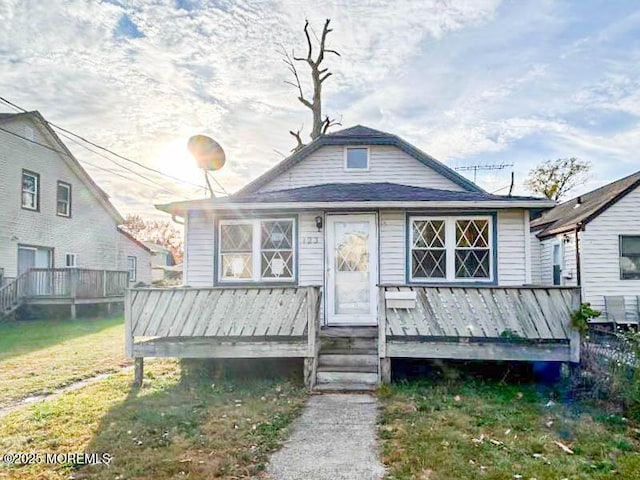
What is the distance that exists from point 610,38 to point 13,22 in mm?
13390

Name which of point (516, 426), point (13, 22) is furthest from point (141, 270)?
point (516, 426)

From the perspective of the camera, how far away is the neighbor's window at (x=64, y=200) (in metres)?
17.7

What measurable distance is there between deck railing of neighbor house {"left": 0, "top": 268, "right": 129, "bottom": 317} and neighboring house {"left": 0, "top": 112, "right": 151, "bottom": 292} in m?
0.58

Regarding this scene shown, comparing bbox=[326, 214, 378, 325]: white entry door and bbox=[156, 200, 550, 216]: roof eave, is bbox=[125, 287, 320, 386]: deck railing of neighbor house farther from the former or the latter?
bbox=[156, 200, 550, 216]: roof eave

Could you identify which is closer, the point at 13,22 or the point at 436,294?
the point at 436,294

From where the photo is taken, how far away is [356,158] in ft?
36.7

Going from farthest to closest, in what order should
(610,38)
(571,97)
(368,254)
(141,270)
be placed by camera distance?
(141,270) → (571,97) → (610,38) → (368,254)

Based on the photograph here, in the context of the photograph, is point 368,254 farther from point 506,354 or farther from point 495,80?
point 495,80

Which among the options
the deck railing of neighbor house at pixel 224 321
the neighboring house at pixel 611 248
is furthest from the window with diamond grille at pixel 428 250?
the neighboring house at pixel 611 248

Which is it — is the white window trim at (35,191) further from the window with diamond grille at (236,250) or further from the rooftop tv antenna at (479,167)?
the rooftop tv antenna at (479,167)

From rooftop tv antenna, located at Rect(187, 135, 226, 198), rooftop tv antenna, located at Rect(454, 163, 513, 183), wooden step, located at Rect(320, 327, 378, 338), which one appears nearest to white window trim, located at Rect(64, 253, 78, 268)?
rooftop tv antenna, located at Rect(187, 135, 226, 198)

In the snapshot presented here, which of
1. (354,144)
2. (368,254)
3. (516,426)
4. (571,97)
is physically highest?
(571,97)

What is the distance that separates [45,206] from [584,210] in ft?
59.4

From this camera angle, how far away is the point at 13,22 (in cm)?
1035
